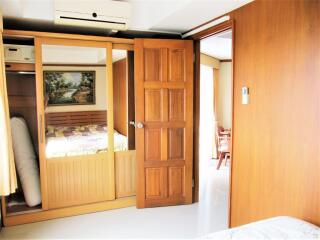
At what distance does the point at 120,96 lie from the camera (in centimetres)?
324

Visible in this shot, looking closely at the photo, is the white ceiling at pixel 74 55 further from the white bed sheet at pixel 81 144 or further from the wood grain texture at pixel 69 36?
the white bed sheet at pixel 81 144

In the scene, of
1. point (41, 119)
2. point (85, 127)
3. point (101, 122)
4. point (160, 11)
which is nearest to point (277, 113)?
point (160, 11)

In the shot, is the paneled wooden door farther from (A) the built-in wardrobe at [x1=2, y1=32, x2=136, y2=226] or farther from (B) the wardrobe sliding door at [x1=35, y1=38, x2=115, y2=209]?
(B) the wardrobe sliding door at [x1=35, y1=38, x2=115, y2=209]

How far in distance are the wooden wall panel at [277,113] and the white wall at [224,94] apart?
11.7 feet

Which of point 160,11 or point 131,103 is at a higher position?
point 160,11

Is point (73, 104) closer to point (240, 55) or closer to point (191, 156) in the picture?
point (191, 156)

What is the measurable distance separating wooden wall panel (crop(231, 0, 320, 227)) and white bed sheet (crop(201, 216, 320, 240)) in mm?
343

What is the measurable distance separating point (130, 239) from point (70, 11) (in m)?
2.23

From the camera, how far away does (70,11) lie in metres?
2.60

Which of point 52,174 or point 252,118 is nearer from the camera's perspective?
point 252,118

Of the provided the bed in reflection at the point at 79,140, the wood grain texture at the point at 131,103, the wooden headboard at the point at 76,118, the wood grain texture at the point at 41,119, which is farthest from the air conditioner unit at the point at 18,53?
the wood grain texture at the point at 131,103

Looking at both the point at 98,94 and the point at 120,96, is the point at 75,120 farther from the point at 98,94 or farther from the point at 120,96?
the point at 120,96

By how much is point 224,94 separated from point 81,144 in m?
3.81

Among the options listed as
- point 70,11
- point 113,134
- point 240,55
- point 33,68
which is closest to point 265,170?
point 240,55
